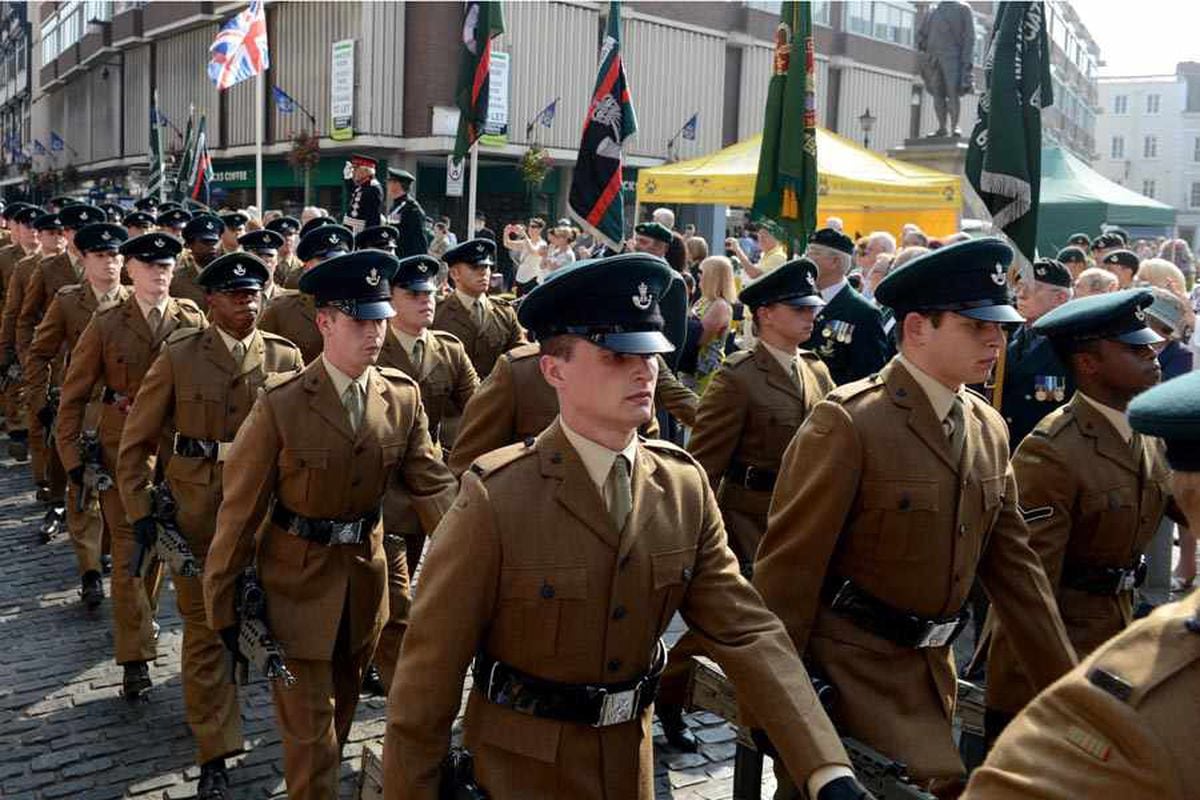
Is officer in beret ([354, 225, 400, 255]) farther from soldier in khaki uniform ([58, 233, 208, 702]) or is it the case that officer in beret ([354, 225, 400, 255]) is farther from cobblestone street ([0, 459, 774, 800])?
cobblestone street ([0, 459, 774, 800])

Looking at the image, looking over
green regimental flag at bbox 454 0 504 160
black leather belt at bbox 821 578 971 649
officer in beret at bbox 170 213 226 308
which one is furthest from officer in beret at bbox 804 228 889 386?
officer in beret at bbox 170 213 226 308

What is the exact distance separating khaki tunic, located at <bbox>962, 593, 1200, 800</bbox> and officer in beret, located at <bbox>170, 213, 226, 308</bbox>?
9.55m

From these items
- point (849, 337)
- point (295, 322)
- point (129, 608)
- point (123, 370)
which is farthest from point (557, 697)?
point (295, 322)

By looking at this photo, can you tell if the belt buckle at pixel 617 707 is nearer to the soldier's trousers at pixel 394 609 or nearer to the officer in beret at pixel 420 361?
the soldier's trousers at pixel 394 609

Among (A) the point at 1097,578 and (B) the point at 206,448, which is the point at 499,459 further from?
(B) the point at 206,448

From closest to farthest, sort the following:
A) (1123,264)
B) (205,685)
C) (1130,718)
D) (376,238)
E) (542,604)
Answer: (1130,718) < (542,604) < (205,685) < (376,238) < (1123,264)

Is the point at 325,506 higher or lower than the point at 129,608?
higher

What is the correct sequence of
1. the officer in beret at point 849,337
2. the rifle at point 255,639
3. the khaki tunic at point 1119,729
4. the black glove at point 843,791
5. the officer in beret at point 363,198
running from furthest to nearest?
the officer in beret at point 363,198, the officer in beret at point 849,337, the rifle at point 255,639, the black glove at point 843,791, the khaki tunic at point 1119,729

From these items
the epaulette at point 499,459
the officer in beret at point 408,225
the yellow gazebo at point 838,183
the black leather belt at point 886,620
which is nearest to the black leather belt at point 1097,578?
the black leather belt at point 886,620

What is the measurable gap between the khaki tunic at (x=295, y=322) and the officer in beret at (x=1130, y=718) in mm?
7413

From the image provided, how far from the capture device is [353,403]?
191 inches

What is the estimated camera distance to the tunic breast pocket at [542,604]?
9.64 feet

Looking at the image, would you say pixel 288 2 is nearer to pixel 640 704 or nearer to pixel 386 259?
pixel 386 259

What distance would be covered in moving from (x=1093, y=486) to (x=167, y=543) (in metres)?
4.08
